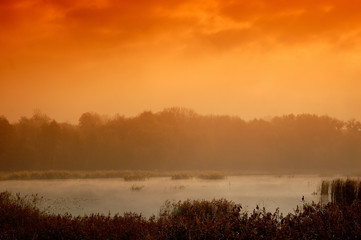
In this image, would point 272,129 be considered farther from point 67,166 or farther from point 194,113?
point 67,166

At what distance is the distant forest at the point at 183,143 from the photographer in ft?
201

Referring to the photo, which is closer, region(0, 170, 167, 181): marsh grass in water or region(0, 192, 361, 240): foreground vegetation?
region(0, 192, 361, 240): foreground vegetation

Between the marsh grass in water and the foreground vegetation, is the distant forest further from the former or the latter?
the foreground vegetation

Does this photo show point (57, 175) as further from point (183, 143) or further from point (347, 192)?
point (347, 192)

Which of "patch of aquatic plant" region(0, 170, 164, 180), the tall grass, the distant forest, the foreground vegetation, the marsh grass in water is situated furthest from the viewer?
the distant forest

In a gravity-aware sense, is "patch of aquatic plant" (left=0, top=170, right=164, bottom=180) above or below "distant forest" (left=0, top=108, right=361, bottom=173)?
below

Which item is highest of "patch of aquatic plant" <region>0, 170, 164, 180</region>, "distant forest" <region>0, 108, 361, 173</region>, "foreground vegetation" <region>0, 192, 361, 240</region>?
"distant forest" <region>0, 108, 361, 173</region>

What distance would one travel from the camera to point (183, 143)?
222 ft

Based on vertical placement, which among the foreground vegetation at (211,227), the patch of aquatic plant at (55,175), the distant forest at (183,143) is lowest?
the patch of aquatic plant at (55,175)

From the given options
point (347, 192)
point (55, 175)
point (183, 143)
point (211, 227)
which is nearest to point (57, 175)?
point (55, 175)

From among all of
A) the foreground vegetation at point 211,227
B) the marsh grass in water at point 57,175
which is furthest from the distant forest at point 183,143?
the foreground vegetation at point 211,227

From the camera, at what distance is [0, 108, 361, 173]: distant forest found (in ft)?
201

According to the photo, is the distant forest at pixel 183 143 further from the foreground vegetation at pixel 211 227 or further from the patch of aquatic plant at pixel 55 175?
the foreground vegetation at pixel 211 227

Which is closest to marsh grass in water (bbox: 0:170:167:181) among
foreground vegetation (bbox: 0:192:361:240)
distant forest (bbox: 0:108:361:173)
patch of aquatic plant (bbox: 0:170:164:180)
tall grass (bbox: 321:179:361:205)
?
patch of aquatic plant (bbox: 0:170:164:180)
